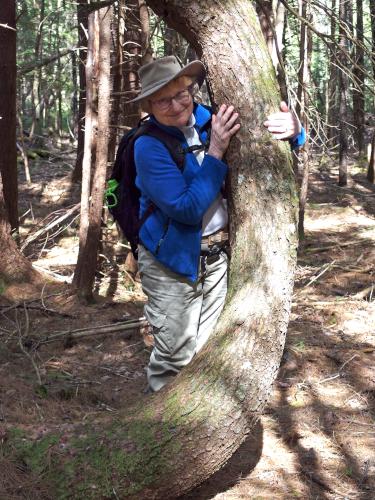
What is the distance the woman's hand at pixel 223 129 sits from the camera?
10.4 feet

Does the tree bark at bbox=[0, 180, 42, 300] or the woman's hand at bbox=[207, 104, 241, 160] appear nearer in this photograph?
the woman's hand at bbox=[207, 104, 241, 160]

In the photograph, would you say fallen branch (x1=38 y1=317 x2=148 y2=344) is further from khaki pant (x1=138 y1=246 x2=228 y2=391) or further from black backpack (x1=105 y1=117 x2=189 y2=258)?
black backpack (x1=105 y1=117 x2=189 y2=258)

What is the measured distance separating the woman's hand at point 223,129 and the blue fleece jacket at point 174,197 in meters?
0.05

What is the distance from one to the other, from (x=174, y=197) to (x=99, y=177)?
432 cm

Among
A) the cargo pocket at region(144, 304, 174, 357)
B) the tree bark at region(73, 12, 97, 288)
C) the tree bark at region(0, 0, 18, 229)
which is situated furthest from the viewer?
the tree bark at region(0, 0, 18, 229)

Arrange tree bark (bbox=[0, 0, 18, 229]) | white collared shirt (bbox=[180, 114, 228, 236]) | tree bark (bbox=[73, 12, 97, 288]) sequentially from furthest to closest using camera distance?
1. tree bark (bbox=[0, 0, 18, 229])
2. tree bark (bbox=[73, 12, 97, 288])
3. white collared shirt (bbox=[180, 114, 228, 236])

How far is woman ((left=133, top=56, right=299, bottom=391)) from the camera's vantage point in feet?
10.4

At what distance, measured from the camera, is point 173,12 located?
328cm

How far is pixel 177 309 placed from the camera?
351cm

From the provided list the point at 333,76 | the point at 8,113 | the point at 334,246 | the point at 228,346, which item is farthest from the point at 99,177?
the point at 333,76

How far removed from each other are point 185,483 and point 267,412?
168cm

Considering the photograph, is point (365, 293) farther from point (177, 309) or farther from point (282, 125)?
point (282, 125)

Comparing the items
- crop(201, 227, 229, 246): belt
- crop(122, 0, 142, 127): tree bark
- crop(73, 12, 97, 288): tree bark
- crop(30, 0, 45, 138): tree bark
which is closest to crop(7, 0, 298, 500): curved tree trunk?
crop(201, 227, 229, 246): belt

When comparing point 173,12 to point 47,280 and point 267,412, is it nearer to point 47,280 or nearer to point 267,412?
point 267,412
